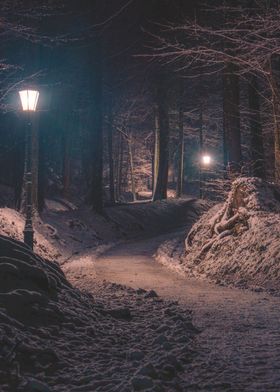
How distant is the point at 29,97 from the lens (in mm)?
13508

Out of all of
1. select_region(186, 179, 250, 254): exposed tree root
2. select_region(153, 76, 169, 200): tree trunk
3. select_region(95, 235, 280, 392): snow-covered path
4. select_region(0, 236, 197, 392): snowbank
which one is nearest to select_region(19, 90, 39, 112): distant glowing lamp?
select_region(95, 235, 280, 392): snow-covered path

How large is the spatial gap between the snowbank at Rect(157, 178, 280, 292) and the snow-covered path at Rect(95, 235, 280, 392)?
0.66 metres

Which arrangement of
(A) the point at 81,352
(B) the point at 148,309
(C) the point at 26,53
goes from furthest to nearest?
(C) the point at 26,53, (B) the point at 148,309, (A) the point at 81,352

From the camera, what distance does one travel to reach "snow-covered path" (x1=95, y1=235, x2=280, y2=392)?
4809 mm

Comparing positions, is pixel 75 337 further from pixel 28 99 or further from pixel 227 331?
pixel 28 99

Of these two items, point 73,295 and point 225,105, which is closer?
point 73,295

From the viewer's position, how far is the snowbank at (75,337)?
4.73m

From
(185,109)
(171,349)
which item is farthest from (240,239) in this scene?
(185,109)

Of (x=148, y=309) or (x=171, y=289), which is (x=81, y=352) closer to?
(x=148, y=309)

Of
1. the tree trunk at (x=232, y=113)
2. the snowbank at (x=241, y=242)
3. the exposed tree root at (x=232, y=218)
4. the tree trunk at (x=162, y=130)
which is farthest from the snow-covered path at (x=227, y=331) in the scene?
the tree trunk at (x=162, y=130)

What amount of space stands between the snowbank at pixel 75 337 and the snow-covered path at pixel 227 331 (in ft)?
0.79

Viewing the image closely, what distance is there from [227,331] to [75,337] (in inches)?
77.6

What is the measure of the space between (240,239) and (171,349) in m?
7.55

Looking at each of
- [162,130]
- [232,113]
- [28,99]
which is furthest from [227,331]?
[162,130]
